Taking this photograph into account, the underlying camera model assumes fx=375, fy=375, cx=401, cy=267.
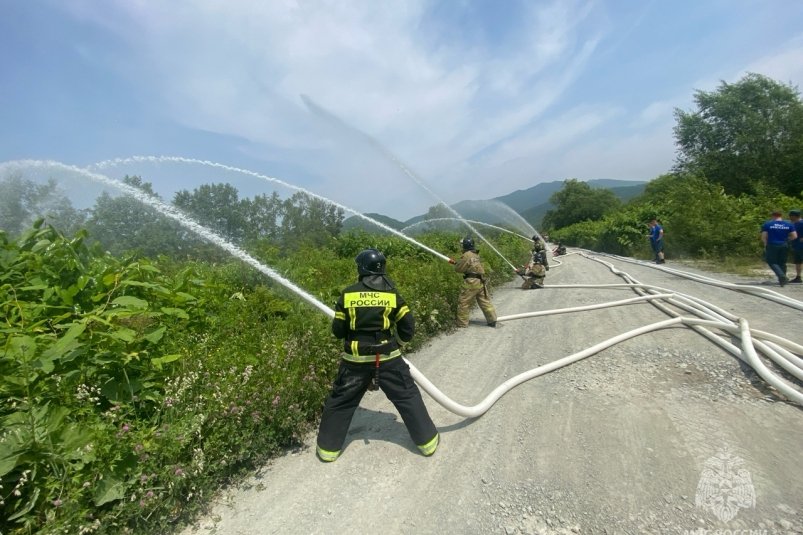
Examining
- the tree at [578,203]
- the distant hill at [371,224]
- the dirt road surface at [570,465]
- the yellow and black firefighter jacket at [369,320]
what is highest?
the tree at [578,203]

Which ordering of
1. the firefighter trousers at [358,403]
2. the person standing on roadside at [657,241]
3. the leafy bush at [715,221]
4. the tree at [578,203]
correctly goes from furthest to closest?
the tree at [578,203]
the person standing on roadside at [657,241]
the leafy bush at [715,221]
the firefighter trousers at [358,403]

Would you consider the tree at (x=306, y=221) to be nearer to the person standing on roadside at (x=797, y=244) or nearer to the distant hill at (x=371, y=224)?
the distant hill at (x=371, y=224)

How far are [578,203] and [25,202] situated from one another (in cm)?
9231

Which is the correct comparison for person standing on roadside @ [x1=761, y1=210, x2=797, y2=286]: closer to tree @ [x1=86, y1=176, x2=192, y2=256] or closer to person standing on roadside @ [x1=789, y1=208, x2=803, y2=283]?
person standing on roadside @ [x1=789, y1=208, x2=803, y2=283]

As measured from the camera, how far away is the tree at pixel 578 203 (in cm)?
8162

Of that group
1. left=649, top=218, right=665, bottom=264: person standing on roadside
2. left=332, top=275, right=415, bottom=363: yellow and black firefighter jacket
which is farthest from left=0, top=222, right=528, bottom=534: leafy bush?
left=649, top=218, right=665, bottom=264: person standing on roadside

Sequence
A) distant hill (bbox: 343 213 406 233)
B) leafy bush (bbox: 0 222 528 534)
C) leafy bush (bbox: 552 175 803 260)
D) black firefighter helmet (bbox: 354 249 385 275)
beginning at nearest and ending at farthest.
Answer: leafy bush (bbox: 0 222 528 534), black firefighter helmet (bbox: 354 249 385 275), distant hill (bbox: 343 213 406 233), leafy bush (bbox: 552 175 803 260)

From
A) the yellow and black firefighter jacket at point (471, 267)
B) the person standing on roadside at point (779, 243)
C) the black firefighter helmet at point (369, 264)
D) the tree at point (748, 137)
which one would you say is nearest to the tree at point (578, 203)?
the tree at point (748, 137)

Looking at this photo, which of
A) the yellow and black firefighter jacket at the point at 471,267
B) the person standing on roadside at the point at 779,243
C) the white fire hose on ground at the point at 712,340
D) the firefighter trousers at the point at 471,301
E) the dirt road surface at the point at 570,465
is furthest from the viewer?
the person standing on roadside at the point at 779,243

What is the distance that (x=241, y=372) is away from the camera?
3781 millimetres

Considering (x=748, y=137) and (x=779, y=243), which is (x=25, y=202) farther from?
(x=748, y=137)

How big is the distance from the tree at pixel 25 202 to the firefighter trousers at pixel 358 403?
15.7ft

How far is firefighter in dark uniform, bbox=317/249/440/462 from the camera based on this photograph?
342cm

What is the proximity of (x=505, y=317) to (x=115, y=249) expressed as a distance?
856 cm
